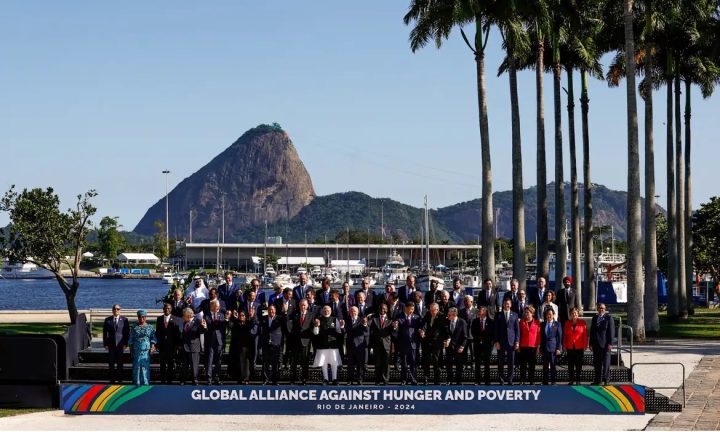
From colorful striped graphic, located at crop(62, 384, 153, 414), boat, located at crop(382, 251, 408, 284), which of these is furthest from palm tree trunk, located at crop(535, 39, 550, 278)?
boat, located at crop(382, 251, 408, 284)

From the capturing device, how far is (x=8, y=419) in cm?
2189

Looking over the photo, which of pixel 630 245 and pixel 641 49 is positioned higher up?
pixel 641 49

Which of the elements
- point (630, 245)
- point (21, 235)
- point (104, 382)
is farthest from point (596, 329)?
point (21, 235)

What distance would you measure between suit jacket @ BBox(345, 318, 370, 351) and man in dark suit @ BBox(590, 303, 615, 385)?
4.84 m

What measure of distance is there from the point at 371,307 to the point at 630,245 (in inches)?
680

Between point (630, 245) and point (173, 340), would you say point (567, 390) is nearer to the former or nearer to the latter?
point (173, 340)

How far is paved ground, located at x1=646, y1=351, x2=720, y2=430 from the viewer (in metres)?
20.8

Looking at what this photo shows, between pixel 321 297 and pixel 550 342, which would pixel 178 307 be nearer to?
pixel 321 297

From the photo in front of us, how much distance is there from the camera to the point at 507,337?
78.7 feet

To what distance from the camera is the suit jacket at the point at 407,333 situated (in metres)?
24.3

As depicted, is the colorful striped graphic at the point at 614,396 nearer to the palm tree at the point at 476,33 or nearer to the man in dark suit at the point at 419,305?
the man in dark suit at the point at 419,305

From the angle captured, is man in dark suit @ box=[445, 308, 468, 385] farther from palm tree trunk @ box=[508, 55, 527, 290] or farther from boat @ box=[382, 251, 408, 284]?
boat @ box=[382, 251, 408, 284]

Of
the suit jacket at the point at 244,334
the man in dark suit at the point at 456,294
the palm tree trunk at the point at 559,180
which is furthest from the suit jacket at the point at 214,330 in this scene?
the palm tree trunk at the point at 559,180

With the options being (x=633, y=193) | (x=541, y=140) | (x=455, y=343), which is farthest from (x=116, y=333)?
(x=541, y=140)
